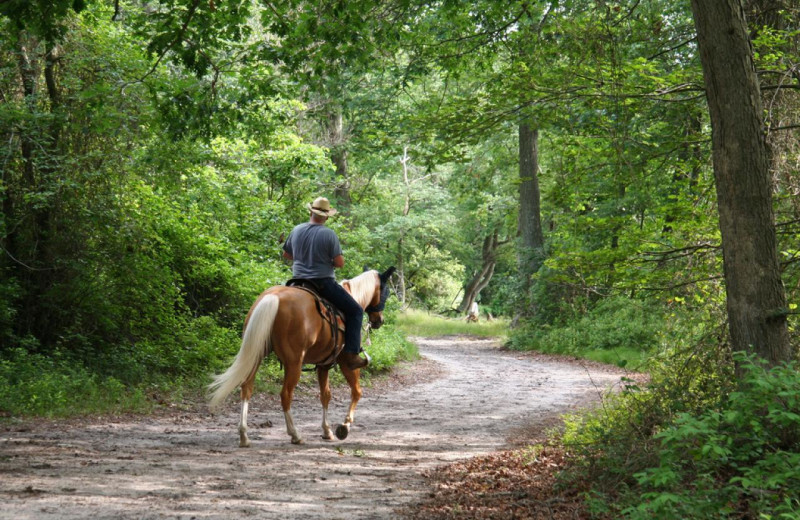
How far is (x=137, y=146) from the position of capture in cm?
1312

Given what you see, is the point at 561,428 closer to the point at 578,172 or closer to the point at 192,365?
the point at 578,172

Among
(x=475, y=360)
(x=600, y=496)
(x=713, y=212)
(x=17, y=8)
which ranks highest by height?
(x=17, y=8)

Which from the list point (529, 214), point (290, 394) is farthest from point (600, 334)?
point (290, 394)

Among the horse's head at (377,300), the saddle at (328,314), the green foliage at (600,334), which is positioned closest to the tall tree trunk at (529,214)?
the green foliage at (600,334)

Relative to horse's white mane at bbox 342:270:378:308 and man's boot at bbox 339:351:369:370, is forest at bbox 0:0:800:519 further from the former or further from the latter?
man's boot at bbox 339:351:369:370

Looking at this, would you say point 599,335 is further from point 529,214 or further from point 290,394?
point 290,394

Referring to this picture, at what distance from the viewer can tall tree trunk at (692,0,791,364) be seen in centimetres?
587

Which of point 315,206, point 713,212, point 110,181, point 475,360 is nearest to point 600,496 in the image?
point 713,212

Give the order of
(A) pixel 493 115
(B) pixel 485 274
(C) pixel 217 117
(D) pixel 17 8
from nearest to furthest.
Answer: (D) pixel 17 8 → (A) pixel 493 115 → (C) pixel 217 117 → (B) pixel 485 274

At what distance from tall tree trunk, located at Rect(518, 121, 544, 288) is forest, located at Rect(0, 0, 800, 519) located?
10.3 m

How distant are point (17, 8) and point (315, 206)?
396cm

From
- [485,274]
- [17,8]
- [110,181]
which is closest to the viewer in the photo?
[17,8]

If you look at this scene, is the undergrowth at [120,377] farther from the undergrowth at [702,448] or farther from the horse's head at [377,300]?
the undergrowth at [702,448]

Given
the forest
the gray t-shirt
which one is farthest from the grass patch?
the gray t-shirt
